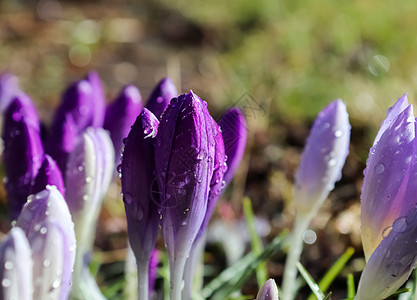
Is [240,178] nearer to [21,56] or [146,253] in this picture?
[146,253]

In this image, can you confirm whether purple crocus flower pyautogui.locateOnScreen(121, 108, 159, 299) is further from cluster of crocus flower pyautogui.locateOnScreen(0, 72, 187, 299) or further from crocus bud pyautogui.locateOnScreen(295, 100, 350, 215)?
crocus bud pyautogui.locateOnScreen(295, 100, 350, 215)

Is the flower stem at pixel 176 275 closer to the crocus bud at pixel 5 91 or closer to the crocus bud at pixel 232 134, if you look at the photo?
the crocus bud at pixel 232 134

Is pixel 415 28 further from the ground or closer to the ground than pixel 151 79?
further from the ground

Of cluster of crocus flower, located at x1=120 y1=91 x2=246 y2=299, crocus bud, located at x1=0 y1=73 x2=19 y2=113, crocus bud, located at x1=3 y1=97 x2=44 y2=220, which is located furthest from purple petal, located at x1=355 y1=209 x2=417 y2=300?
crocus bud, located at x1=0 y1=73 x2=19 y2=113

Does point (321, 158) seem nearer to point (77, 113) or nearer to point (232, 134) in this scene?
point (232, 134)

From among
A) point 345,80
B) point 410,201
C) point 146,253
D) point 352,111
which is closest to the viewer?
point 410,201

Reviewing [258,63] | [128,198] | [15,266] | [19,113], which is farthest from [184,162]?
[258,63]

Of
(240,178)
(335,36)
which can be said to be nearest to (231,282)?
(240,178)
